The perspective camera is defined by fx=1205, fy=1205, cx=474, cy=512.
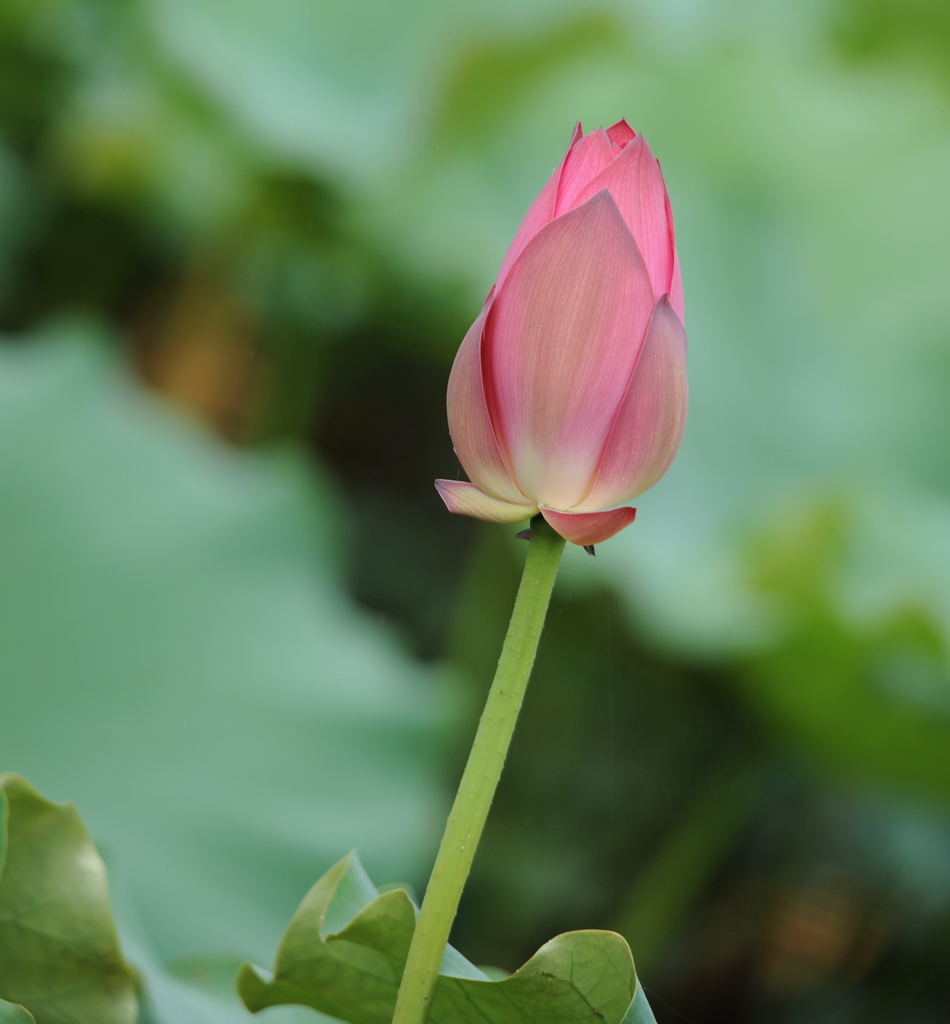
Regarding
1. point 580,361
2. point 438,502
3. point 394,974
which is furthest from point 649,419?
point 438,502

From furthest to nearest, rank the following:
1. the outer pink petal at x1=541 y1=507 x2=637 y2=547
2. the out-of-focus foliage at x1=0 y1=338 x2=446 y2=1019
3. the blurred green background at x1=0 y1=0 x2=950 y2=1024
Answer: the blurred green background at x1=0 y1=0 x2=950 y2=1024, the out-of-focus foliage at x1=0 y1=338 x2=446 y2=1019, the outer pink petal at x1=541 y1=507 x2=637 y2=547

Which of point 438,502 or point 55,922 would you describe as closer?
point 55,922

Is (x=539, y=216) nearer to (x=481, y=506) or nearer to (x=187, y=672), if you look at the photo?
(x=481, y=506)

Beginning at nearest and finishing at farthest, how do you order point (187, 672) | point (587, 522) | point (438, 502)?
point (587, 522)
point (187, 672)
point (438, 502)

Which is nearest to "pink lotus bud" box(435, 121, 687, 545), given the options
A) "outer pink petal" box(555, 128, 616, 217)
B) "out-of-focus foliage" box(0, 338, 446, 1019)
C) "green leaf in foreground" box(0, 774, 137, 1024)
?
"outer pink petal" box(555, 128, 616, 217)

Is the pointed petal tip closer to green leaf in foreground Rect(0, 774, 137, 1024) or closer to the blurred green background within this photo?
green leaf in foreground Rect(0, 774, 137, 1024)

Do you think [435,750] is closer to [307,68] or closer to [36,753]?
[36,753]

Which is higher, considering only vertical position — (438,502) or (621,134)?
(438,502)
